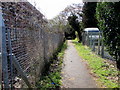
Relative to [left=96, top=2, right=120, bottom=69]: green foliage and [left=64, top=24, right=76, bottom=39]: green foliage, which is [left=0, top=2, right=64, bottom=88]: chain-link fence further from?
[left=64, top=24, right=76, bottom=39]: green foliage

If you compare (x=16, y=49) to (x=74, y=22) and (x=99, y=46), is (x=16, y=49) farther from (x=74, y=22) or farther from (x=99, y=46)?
(x=74, y=22)

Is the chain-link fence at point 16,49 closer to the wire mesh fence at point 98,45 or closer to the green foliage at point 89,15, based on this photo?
the wire mesh fence at point 98,45

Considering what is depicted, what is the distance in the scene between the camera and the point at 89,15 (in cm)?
2583

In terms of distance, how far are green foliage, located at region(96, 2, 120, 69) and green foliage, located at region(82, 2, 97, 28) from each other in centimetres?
1876

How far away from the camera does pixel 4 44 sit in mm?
2859

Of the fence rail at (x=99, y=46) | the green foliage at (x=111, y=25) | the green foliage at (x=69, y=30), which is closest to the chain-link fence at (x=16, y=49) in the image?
the green foliage at (x=111, y=25)

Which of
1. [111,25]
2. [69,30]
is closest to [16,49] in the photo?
[111,25]

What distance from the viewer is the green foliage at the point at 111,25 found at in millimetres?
6219

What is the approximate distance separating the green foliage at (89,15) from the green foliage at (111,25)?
18.8 m

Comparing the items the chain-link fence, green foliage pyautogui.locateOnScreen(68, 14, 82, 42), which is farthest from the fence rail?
green foliage pyautogui.locateOnScreen(68, 14, 82, 42)

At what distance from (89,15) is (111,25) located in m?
20.0

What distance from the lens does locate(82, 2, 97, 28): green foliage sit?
2503cm

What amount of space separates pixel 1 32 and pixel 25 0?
2.97 meters

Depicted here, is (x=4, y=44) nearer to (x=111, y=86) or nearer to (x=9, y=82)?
(x=9, y=82)
